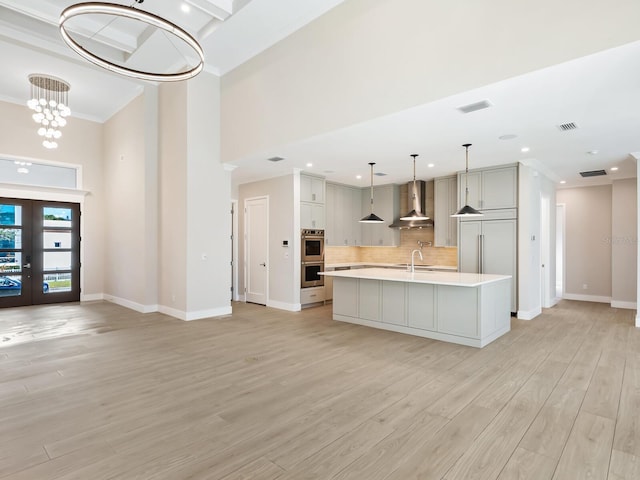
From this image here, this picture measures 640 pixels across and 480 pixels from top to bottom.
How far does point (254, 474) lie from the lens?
2119 millimetres

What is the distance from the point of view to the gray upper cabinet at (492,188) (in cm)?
659

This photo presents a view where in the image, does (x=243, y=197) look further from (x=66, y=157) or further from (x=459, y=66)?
(x=459, y=66)

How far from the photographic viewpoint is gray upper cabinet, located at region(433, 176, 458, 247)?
7742 mm

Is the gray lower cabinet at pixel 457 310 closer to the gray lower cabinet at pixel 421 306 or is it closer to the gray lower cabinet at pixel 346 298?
the gray lower cabinet at pixel 421 306

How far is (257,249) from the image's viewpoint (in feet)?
26.8

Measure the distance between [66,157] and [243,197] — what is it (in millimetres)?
4319

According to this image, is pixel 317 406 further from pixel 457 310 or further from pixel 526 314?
pixel 526 314

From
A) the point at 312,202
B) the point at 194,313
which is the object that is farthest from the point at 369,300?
the point at 194,313

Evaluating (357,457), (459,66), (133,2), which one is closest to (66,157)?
(133,2)

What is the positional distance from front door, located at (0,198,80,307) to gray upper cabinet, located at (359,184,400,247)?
24.0ft

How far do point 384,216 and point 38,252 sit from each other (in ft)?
27.2

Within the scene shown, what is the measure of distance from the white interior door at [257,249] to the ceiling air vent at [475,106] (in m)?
4.91

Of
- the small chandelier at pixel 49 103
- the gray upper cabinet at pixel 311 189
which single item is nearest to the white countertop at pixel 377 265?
the gray upper cabinet at pixel 311 189

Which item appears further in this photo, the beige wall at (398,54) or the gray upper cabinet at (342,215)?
the gray upper cabinet at (342,215)
